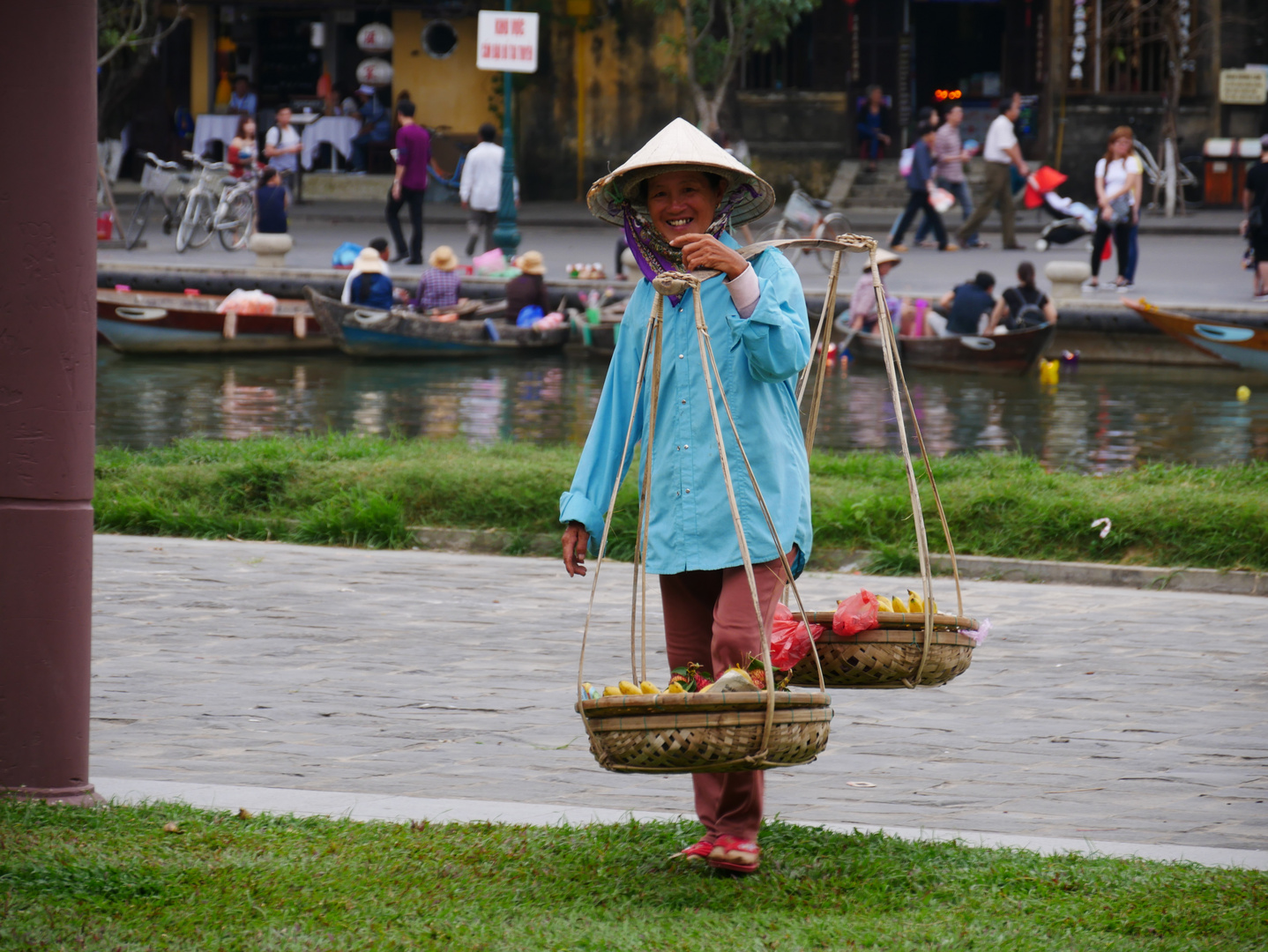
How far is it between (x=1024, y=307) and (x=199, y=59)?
2277cm

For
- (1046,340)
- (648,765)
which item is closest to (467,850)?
(648,765)

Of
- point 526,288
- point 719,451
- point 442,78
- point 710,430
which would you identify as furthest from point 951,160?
point 719,451

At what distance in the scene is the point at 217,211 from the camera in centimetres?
2580

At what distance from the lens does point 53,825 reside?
4.45 meters

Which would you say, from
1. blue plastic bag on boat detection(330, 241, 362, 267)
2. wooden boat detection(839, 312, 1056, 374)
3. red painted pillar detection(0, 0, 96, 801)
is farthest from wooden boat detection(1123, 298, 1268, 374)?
red painted pillar detection(0, 0, 96, 801)

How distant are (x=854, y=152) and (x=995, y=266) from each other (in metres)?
9.73

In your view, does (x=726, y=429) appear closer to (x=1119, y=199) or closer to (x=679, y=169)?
(x=679, y=169)

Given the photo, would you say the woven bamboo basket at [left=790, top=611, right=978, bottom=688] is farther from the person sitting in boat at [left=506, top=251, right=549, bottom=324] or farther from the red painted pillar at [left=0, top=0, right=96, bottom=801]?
the person sitting in boat at [left=506, top=251, right=549, bottom=324]

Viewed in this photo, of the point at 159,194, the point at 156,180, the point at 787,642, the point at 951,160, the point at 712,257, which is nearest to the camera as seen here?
the point at 712,257

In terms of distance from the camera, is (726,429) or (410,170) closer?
(726,429)

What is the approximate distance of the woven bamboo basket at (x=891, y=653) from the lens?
4.46m

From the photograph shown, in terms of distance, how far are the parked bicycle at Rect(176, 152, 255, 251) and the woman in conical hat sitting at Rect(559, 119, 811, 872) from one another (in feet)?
72.7

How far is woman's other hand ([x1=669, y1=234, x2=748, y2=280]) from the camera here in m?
3.98

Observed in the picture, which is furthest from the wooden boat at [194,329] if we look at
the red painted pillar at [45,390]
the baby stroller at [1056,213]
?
the red painted pillar at [45,390]
